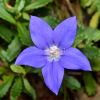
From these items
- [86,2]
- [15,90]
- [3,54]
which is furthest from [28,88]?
[86,2]

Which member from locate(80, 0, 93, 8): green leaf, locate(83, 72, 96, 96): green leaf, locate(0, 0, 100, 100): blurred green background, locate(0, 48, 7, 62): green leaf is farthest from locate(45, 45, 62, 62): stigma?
locate(80, 0, 93, 8): green leaf

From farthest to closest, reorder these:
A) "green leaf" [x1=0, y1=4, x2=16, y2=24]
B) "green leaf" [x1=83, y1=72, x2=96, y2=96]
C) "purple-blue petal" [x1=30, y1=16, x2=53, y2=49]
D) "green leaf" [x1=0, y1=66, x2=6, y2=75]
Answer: "green leaf" [x1=83, y1=72, x2=96, y2=96] < "green leaf" [x1=0, y1=66, x2=6, y2=75] < "green leaf" [x1=0, y1=4, x2=16, y2=24] < "purple-blue petal" [x1=30, y1=16, x2=53, y2=49]

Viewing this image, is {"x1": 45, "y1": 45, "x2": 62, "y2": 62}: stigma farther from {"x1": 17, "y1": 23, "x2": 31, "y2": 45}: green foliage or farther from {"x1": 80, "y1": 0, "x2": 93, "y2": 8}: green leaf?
{"x1": 80, "y1": 0, "x2": 93, "y2": 8}: green leaf

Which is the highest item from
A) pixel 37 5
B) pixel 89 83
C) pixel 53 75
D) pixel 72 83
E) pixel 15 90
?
pixel 37 5

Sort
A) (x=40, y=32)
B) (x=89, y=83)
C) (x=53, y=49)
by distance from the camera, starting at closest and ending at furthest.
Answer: (x=40, y=32), (x=53, y=49), (x=89, y=83)

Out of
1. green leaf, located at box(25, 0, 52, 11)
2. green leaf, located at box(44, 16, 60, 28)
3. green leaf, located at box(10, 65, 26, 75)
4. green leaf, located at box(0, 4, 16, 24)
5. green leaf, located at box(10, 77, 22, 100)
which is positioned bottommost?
green leaf, located at box(10, 77, 22, 100)

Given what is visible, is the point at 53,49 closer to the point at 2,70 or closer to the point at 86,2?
the point at 2,70
